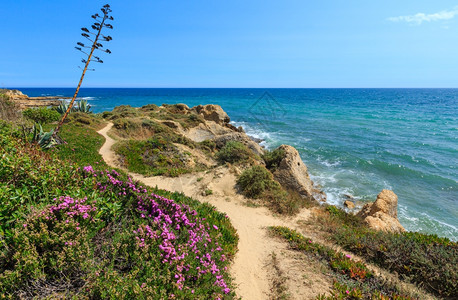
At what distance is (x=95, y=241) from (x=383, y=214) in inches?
505

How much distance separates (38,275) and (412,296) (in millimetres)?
7800

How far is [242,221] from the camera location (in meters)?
10.3

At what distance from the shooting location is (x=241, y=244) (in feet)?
27.6

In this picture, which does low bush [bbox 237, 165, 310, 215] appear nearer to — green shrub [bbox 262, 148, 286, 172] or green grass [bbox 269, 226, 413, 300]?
green grass [bbox 269, 226, 413, 300]

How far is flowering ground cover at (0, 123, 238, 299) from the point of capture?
12.8 feet

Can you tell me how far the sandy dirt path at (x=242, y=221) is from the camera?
656 centimetres

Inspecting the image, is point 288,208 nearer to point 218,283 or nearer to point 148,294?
point 218,283

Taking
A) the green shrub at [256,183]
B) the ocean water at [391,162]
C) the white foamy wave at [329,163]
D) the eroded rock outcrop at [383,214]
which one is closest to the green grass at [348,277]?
the green shrub at [256,183]

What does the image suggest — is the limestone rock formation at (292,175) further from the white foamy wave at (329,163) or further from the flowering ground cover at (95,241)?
the white foamy wave at (329,163)

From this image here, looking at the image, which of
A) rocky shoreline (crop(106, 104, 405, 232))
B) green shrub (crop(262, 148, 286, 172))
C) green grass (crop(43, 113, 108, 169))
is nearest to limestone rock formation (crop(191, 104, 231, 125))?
rocky shoreline (crop(106, 104, 405, 232))

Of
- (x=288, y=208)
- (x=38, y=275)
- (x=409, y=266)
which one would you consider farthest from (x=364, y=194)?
(x=38, y=275)

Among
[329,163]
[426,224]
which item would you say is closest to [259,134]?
[329,163]

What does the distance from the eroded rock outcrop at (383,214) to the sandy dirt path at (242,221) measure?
3198 mm

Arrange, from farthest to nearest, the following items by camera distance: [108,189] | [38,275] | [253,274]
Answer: [253,274], [108,189], [38,275]
